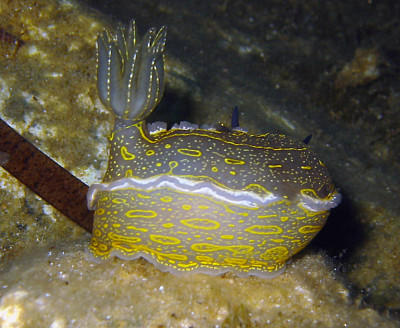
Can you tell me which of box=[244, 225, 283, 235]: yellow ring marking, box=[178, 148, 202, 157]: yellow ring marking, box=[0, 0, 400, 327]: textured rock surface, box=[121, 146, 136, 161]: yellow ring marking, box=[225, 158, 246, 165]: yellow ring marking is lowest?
box=[0, 0, 400, 327]: textured rock surface

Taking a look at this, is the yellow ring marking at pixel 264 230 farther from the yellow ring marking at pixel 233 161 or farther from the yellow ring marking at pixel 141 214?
the yellow ring marking at pixel 141 214

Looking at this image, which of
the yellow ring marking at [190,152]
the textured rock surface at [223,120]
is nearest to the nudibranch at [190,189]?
the yellow ring marking at [190,152]

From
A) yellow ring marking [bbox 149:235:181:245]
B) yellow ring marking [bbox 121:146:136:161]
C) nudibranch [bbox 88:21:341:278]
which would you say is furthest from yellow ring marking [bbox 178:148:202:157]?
yellow ring marking [bbox 149:235:181:245]

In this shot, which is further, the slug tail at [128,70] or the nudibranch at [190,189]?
the slug tail at [128,70]

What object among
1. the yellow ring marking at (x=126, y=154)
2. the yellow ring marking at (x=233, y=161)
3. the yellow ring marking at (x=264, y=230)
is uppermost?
the yellow ring marking at (x=233, y=161)

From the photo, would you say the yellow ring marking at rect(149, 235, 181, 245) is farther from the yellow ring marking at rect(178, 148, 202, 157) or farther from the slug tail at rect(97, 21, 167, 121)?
the slug tail at rect(97, 21, 167, 121)

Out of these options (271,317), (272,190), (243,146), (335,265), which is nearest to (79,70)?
(243,146)

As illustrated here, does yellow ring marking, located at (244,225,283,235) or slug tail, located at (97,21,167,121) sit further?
slug tail, located at (97,21,167,121)

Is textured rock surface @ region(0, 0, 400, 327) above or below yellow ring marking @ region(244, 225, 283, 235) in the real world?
below

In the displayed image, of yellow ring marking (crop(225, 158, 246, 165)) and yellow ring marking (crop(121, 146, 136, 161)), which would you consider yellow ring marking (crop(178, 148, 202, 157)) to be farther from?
yellow ring marking (crop(121, 146, 136, 161))
